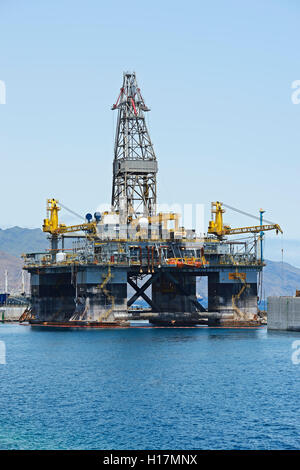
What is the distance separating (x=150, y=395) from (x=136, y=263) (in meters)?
70.1

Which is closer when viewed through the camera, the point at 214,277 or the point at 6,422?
the point at 6,422

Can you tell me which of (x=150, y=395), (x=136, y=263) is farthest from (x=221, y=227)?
(x=150, y=395)

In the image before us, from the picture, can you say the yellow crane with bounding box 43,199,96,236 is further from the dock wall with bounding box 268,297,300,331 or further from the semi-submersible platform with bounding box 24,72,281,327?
the dock wall with bounding box 268,297,300,331

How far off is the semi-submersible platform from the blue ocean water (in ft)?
82.9

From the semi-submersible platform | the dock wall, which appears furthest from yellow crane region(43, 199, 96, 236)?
the dock wall

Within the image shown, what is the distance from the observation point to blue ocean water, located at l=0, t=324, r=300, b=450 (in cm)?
4997

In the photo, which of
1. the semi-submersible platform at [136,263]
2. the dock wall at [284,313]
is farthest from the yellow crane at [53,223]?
the dock wall at [284,313]

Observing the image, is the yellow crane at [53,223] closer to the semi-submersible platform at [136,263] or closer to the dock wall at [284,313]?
the semi-submersible platform at [136,263]

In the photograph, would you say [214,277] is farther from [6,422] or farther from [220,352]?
[6,422]

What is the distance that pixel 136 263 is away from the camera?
134 m

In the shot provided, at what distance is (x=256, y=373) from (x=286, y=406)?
56.7 feet

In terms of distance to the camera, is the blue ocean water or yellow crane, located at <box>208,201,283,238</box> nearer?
the blue ocean water

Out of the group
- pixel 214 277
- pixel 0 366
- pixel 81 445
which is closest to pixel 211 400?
pixel 81 445
